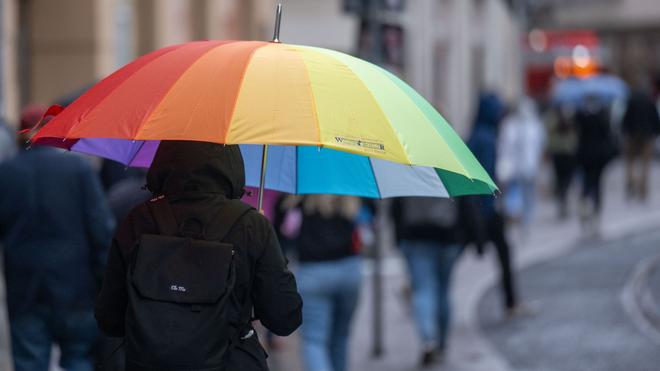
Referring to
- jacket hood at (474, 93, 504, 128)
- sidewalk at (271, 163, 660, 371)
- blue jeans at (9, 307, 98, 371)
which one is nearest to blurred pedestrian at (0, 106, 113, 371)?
blue jeans at (9, 307, 98, 371)

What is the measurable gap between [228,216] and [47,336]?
111 inches

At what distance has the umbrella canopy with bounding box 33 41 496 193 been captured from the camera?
4027 mm

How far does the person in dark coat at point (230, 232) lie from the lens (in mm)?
4277

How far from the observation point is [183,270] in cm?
422

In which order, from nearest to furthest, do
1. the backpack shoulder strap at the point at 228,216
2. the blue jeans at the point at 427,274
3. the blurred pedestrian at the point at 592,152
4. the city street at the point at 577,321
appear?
the backpack shoulder strap at the point at 228,216
the blue jeans at the point at 427,274
the city street at the point at 577,321
the blurred pedestrian at the point at 592,152

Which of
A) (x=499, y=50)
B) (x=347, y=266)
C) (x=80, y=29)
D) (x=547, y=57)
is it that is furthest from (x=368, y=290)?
(x=547, y=57)

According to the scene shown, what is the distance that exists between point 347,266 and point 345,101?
3.20 m

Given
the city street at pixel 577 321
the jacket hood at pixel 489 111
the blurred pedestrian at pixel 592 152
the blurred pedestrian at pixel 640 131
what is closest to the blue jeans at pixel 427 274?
the city street at pixel 577 321

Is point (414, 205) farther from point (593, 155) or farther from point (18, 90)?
point (593, 155)

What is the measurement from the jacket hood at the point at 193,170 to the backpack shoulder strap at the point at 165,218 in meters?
0.04

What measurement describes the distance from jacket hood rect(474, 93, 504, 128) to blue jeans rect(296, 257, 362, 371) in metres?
2.76

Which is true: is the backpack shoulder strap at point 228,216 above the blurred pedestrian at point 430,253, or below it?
above

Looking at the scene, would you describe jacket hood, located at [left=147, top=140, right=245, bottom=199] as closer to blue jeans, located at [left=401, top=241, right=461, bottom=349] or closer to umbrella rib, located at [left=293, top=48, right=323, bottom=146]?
umbrella rib, located at [left=293, top=48, right=323, bottom=146]

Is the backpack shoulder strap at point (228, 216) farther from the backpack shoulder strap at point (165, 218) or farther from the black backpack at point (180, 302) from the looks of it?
the backpack shoulder strap at point (165, 218)
